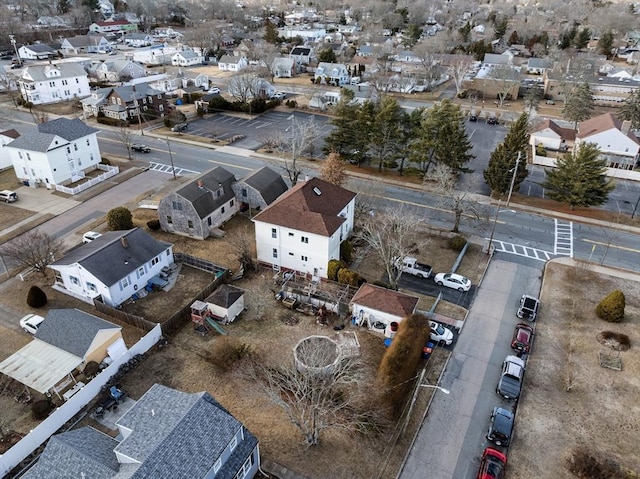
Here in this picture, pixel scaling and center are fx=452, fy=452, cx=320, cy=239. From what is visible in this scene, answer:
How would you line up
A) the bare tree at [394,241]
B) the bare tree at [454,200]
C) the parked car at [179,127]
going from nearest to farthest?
the bare tree at [394,241] < the bare tree at [454,200] < the parked car at [179,127]

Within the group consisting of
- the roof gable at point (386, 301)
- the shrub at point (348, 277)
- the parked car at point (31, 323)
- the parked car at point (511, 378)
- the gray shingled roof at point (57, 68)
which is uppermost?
the gray shingled roof at point (57, 68)

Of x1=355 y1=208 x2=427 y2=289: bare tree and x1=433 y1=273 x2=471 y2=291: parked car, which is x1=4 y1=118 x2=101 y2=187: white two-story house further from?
x1=433 y1=273 x2=471 y2=291: parked car

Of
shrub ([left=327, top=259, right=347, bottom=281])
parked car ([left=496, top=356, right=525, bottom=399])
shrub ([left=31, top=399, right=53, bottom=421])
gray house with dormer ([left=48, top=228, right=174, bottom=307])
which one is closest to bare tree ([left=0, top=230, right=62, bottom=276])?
gray house with dormer ([left=48, top=228, right=174, bottom=307])

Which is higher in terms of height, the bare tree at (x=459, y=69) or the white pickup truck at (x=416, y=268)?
the bare tree at (x=459, y=69)

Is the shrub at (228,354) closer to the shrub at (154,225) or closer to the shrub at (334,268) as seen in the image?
the shrub at (334,268)

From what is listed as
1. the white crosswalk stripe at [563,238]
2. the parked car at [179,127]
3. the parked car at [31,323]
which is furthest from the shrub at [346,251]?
the parked car at [179,127]
